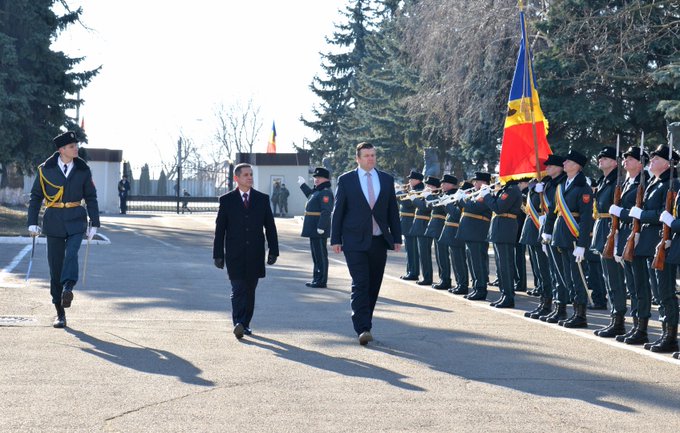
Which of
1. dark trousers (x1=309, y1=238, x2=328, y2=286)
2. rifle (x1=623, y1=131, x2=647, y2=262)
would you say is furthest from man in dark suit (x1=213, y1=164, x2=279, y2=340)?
dark trousers (x1=309, y1=238, x2=328, y2=286)

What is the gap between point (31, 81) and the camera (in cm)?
3316

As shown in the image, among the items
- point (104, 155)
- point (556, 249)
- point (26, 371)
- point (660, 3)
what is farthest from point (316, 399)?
point (104, 155)

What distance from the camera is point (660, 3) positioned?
23484 mm

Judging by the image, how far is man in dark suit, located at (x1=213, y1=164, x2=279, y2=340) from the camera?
1114 centimetres

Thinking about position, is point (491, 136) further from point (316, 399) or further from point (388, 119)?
point (316, 399)

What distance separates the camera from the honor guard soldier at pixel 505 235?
47.0ft

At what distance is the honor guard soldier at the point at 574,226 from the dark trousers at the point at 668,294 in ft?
5.36

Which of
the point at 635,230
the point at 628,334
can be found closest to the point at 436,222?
the point at 628,334

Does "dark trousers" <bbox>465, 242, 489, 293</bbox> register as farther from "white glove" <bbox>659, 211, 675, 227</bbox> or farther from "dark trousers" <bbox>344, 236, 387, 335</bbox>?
"white glove" <bbox>659, 211, 675, 227</bbox>

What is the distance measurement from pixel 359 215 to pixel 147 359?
2613 mm

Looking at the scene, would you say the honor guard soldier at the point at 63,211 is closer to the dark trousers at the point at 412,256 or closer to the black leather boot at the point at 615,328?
the black leather boot at the point at 615,328

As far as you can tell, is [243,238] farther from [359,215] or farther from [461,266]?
[461,266]

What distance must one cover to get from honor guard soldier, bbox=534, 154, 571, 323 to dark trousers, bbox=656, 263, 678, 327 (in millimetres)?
2158

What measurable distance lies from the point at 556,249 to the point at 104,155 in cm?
4384
